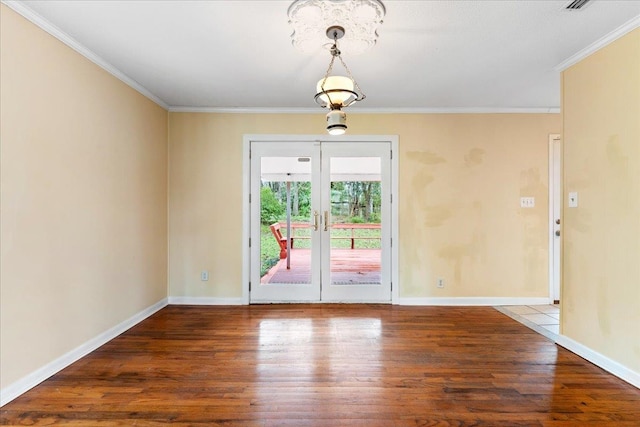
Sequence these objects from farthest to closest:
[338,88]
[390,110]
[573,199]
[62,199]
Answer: [390,110]
[573,199]
[62,199]
[338,88]

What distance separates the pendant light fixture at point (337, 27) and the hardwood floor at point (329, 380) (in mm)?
1715

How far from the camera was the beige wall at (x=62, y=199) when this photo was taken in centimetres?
196

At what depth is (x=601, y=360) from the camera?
7.89 feet

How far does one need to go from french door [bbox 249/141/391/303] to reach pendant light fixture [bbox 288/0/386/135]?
6.23ft

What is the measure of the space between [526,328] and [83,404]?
3.71 m

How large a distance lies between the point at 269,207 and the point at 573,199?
3.06 meters

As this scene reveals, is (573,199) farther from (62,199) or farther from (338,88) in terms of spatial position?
(62,199)

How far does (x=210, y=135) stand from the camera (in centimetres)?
397

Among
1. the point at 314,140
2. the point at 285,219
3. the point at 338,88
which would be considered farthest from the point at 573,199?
the point at 285,219

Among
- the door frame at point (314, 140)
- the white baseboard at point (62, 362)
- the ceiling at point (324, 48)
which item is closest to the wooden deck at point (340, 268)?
the door frame at point (314, 140)

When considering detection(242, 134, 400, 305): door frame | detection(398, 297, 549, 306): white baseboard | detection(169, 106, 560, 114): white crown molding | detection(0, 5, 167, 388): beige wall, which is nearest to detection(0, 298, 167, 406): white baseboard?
detection(0, 5, 167, 388): beige wall

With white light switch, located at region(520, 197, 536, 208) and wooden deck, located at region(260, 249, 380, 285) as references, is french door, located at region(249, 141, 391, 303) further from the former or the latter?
white light switch, located at region(520, 197, 536, 208)

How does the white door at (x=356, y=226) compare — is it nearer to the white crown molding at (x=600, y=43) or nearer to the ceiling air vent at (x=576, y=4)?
the white crown molding at (x=600, y=43)

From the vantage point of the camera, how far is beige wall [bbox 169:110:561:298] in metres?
3.95
